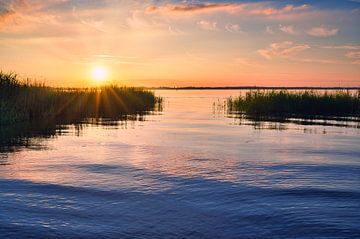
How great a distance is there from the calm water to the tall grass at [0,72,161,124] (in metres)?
10.1

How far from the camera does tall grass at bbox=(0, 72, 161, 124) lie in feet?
82.7

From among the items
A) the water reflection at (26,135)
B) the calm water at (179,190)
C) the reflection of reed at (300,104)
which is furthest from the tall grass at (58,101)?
the reflection of reed at (300,104)

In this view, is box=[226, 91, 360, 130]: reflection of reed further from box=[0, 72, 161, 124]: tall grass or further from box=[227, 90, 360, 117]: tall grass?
box=[0, 72, 161, 124]: tall grass

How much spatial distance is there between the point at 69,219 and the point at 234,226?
2.67 metres

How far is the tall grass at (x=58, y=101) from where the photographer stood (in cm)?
2522

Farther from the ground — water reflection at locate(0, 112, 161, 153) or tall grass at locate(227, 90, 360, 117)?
tall grass at locate(227, 90, 360, 117)

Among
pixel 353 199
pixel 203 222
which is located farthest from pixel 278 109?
pixel 203 222

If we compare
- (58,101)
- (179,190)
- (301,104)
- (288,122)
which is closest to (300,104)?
(301,104)

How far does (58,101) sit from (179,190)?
26542 mm

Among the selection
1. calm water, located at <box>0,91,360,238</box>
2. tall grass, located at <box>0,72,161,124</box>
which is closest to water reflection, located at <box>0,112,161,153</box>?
calm water, located at <box>0,91,360,238</box>

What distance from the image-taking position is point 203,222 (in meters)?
6.55

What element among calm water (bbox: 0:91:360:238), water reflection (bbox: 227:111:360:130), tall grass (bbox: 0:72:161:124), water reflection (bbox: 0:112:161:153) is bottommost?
calm water (bbox: 0:91:360:238)

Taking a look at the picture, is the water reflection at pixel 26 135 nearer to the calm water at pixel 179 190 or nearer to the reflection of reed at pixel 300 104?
the calm water at pixel 179 190

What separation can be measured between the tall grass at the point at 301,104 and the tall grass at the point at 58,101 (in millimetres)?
13467
